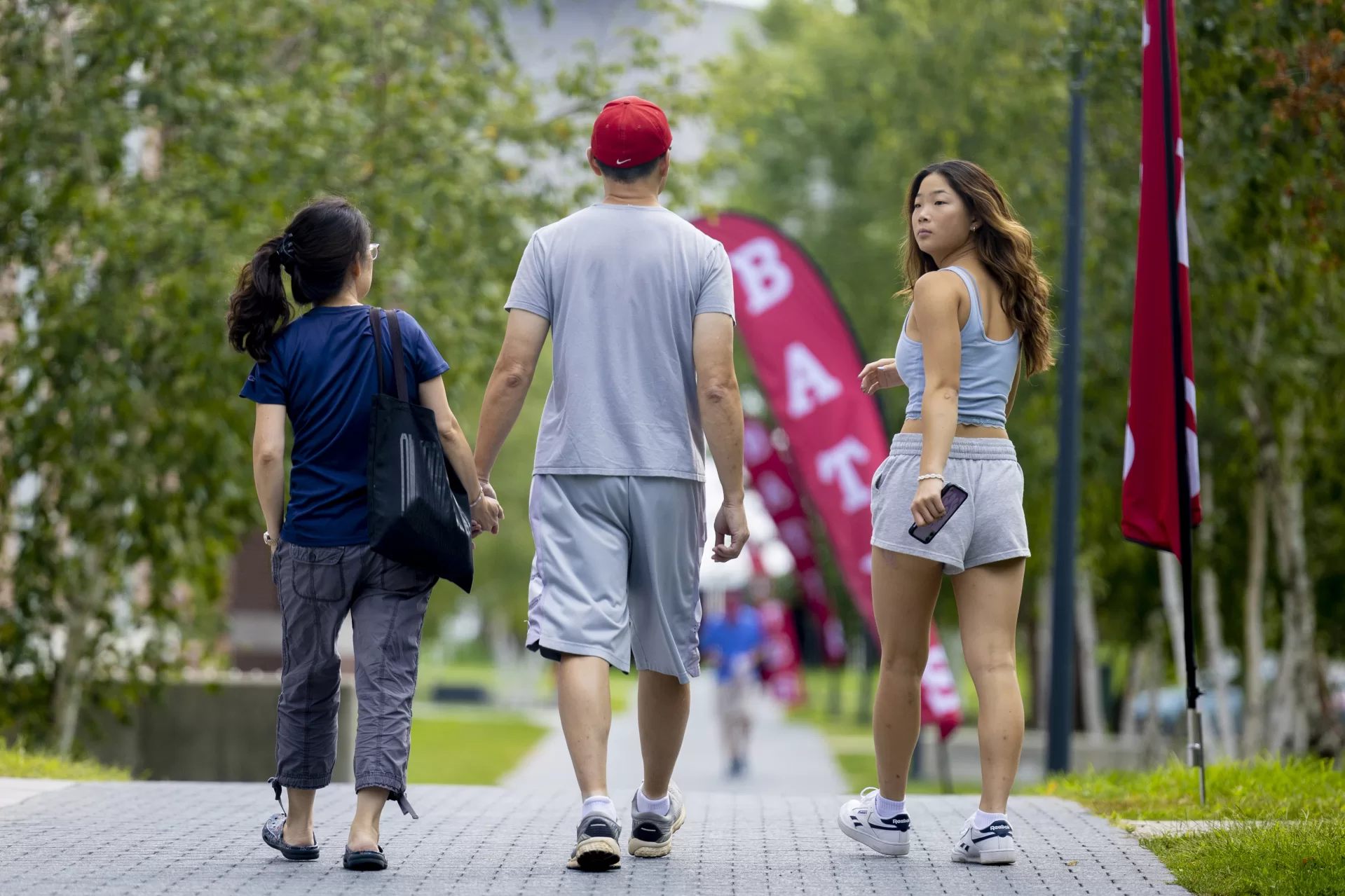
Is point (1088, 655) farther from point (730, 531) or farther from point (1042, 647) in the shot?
point (730, 531)

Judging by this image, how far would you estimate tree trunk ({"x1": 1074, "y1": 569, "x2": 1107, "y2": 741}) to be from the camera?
75.4 feet

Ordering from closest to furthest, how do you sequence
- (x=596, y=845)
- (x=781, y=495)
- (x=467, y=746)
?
(x=596, y=845) → (x=781, y=495) → (x=467, y=746)

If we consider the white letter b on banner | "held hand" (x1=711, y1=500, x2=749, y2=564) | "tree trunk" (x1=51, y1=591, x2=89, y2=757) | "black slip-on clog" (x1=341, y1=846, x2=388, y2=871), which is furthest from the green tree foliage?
"black slip-on clog" (x1=341, y1=846, x2=388, y2=871)

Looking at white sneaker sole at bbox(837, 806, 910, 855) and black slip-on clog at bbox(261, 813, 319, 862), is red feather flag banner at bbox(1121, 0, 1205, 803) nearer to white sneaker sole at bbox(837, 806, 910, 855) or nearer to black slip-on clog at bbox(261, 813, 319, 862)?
white sneaker sole at bbox(837, 806, 910, 855)

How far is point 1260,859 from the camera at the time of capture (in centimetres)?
489

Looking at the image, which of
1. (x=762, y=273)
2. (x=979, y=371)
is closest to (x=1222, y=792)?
(x=979, y=371)

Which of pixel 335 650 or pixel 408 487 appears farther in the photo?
pixel 335 650

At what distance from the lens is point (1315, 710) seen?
63.6 feet

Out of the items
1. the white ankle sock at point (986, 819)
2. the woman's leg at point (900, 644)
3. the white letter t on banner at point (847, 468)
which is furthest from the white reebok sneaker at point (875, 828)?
the white letter t on banner at point (847, 468)

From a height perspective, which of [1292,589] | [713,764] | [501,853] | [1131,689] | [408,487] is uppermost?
[408,487]

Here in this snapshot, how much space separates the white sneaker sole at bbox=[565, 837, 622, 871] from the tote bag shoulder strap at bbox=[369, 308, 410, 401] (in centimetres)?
134

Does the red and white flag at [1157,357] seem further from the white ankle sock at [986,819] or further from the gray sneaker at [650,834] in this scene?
the gray sneaker at [650,834]

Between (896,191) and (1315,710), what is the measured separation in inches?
317

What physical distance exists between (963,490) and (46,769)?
484 cm
